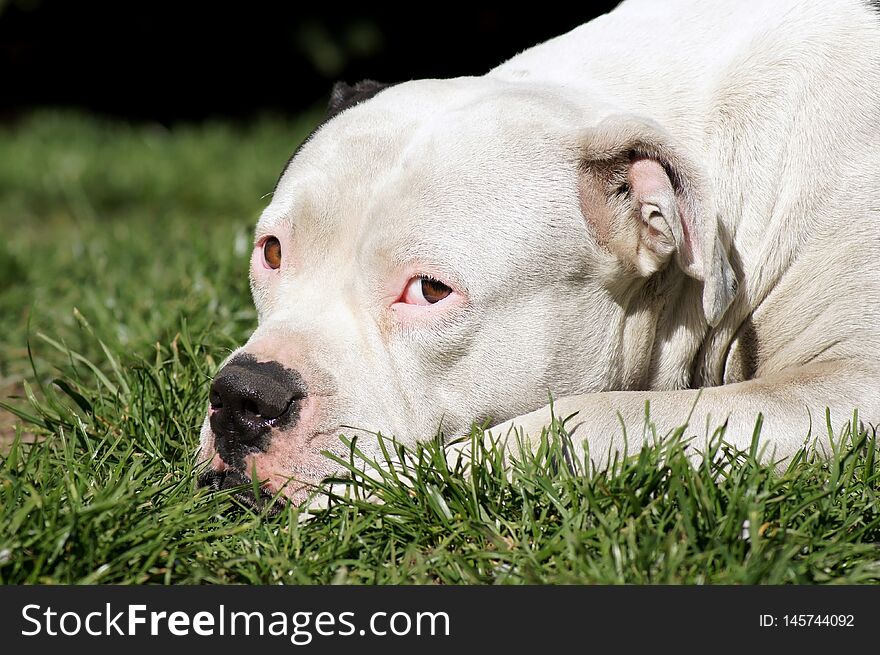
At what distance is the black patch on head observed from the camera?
3.32 metres

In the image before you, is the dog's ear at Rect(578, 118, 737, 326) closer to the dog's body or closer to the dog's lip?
the dog's body

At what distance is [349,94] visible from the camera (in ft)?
11.5

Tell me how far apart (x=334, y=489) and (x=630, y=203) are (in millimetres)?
1070

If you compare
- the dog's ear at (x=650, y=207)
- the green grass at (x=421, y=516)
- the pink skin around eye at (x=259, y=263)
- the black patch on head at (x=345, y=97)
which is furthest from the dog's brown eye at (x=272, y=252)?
the dog's ear at (x=650, y=207)

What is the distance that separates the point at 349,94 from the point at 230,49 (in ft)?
29.1

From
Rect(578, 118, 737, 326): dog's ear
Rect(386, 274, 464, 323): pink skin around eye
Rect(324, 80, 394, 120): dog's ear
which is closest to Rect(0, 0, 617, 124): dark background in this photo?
Rect(324, 80, 394, 120): dog's ear

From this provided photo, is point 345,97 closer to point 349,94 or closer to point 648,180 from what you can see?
point 349,94

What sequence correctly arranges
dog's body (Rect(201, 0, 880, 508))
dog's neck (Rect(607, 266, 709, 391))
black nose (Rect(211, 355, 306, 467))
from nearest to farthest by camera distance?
black nose (Rect(211, 355, 306, 467))
dog's body (Rect(201, 0, 880, 508))
dog's neck (Rect(607, 266, 709, 391))

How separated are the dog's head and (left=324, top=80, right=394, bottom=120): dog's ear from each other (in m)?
0.35

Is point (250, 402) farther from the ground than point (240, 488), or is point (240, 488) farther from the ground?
point (250, 402)

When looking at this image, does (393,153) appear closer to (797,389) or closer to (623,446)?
(623,446)

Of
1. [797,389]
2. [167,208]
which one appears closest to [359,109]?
[797,389]

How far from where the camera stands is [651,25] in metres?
3.40

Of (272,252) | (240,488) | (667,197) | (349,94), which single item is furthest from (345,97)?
(240,488)
